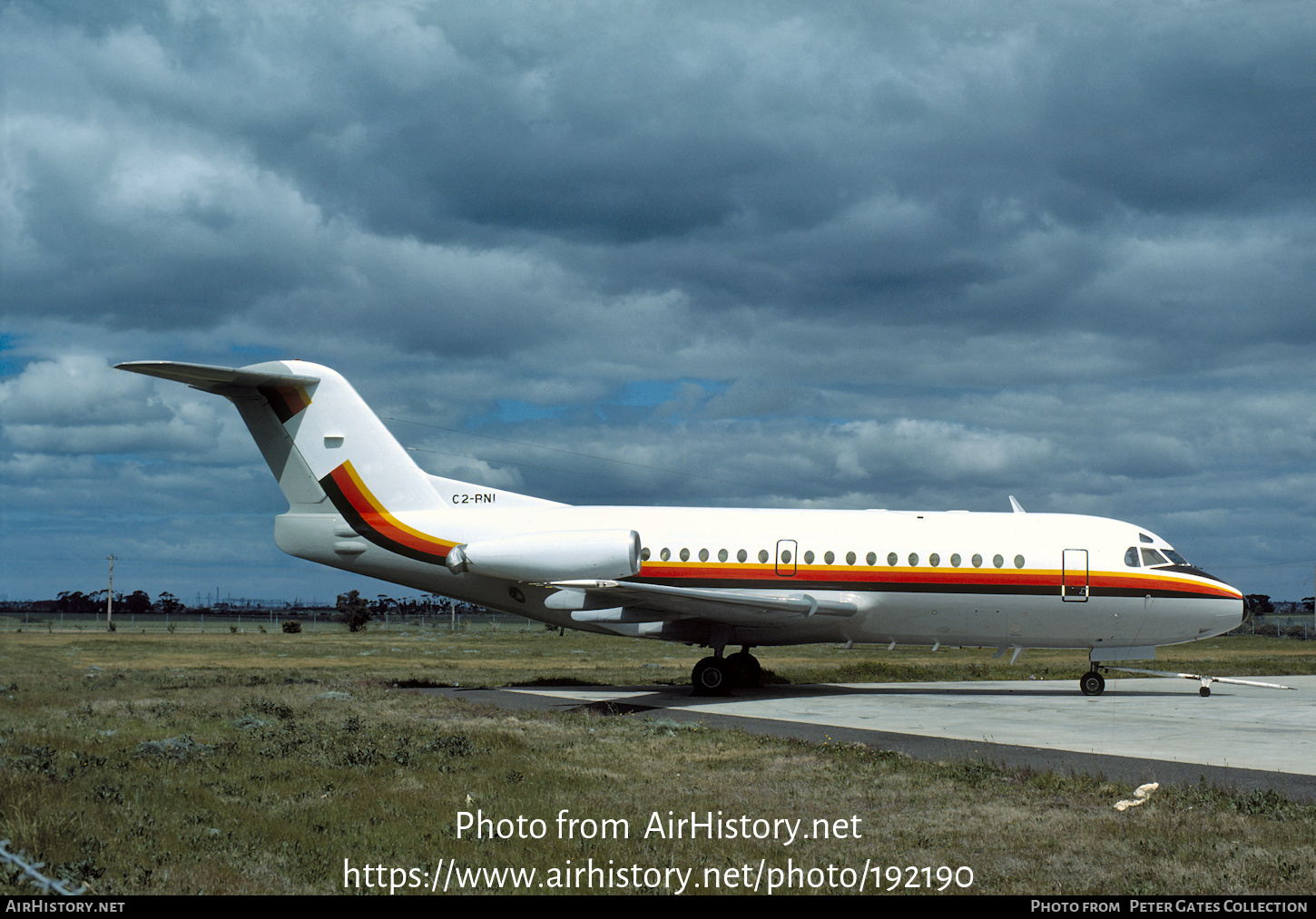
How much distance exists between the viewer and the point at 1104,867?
26.0 feet

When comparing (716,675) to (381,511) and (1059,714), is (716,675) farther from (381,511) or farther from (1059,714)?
(381,511)

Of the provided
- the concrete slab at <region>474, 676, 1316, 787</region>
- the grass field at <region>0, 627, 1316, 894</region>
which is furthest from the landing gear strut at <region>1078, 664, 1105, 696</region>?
the grass field at <region>0, 627, 1316, 894</region>

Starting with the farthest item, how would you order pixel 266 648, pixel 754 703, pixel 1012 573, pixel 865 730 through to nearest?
pixel 266 648 < pixel 1012 573 < pixel 754 703 < pixel 865 730

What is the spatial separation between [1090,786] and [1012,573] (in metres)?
13.0

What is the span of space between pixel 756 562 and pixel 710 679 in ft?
9.69

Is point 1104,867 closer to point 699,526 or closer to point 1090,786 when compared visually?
point 1090,786

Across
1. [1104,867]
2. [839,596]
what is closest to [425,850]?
[1104,867]

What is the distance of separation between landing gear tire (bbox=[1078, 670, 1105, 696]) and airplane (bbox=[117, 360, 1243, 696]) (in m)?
0.04

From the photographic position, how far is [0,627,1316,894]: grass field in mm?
7582

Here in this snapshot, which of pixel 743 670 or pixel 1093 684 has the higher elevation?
pixel 743 670

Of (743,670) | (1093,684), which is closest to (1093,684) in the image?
(1093,684)

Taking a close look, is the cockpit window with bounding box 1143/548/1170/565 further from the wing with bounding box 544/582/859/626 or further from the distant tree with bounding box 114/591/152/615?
the distant tree with bounding box 114/591/152/615

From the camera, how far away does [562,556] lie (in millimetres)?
21875

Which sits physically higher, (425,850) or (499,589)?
(499,589)
